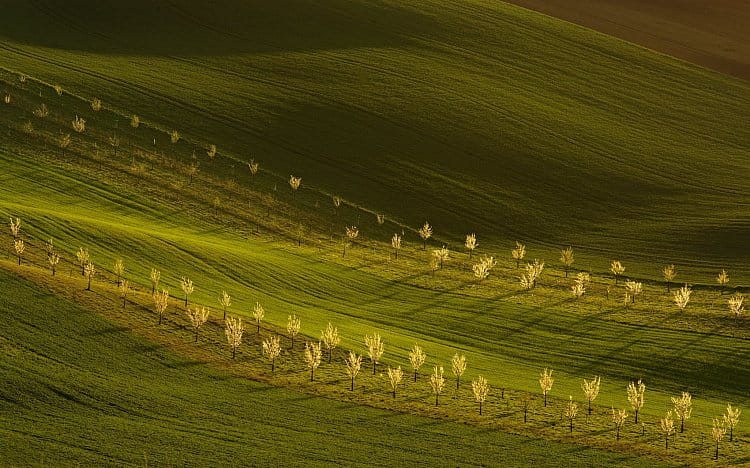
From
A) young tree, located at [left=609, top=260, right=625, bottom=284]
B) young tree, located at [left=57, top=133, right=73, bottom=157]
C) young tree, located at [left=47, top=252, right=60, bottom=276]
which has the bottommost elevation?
young tree, located at [left=47, top=252, right=60, bottom=276]

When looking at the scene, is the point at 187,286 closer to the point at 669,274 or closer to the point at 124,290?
the point at 124,290

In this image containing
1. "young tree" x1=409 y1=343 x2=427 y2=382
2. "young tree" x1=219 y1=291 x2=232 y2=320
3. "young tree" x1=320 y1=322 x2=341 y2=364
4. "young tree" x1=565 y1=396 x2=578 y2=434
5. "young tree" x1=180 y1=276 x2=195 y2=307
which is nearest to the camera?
"young tree" x1=565 y1=396 x2=578 y2=434

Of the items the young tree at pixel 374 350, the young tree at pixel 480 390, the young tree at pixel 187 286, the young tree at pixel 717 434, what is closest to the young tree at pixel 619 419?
the young tree at pixel 717 434

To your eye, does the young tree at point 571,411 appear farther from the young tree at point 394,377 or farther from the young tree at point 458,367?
the young tree at point 394,377

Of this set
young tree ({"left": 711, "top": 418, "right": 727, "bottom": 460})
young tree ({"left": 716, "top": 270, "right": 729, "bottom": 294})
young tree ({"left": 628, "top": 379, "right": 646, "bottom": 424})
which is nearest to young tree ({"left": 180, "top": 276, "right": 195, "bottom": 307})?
young tree ({"left": 628, "top": 379, "right": 646, "bottom": 424})

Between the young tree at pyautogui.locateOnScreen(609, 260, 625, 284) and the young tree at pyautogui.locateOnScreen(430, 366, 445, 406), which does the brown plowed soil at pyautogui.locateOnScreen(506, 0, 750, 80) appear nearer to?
the young tree at pyautogui.locateOnScreen(609, 260, 625, 284)
